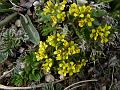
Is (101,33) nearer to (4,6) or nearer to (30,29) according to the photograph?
(30,29)

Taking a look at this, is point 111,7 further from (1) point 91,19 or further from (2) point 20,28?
(2) point 20,28

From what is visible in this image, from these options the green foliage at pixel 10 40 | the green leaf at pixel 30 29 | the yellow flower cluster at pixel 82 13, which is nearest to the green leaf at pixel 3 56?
the green foliage at pixel 10 40

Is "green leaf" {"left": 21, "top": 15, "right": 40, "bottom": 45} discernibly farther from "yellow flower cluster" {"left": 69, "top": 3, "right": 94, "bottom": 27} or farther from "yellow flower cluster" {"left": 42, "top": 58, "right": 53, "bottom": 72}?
"yellow flower cluster" {"left": 69, "top": 3, "right": 94, "bottom": 27}

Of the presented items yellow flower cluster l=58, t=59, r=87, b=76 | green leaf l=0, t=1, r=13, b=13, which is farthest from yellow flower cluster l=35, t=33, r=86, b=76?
green leaf l=0, t=1, r=13, b=13

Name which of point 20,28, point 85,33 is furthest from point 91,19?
point 20,28

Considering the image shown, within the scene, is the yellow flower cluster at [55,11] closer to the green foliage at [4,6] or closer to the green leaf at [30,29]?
the green leaf at [30,29]

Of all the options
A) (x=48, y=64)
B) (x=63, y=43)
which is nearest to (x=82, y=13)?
(x=63, y=43)
